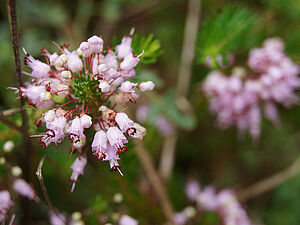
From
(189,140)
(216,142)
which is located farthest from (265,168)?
(189,140)

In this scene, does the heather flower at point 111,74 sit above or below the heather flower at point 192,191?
above

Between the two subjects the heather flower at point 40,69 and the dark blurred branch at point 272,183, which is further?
the dark blurred branch at point 272,183

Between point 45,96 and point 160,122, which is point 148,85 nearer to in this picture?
point 45,96

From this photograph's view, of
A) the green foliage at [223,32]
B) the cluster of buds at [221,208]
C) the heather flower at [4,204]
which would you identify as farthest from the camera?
the cluster of buds at [221,208]

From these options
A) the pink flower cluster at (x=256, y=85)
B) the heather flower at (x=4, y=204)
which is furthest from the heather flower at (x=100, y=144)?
the pink flower cluster at (x=256, y=85)

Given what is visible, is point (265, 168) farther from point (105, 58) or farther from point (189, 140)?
point (105, 58)

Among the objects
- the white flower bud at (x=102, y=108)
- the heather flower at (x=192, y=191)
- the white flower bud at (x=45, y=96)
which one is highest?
the white flower bud at (x=45, y=96)

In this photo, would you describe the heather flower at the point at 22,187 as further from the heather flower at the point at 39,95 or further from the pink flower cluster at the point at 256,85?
the pink flower cluster at the point at 256,85

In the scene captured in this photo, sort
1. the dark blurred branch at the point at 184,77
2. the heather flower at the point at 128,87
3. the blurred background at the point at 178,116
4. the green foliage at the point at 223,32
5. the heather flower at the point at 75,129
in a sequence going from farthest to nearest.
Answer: the dark blurred branch at the point at 184,77, the blurred background at the point at 178,116, the green foliage at the point at 223,32, the heather flower at the point at 128,87, the heather flower at the point at 75,129
